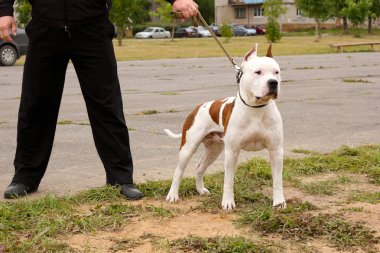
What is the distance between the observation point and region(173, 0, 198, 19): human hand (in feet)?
16.6

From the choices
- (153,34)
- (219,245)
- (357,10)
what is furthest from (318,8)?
(219,245)

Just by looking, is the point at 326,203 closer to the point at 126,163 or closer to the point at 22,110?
the point at 126,163

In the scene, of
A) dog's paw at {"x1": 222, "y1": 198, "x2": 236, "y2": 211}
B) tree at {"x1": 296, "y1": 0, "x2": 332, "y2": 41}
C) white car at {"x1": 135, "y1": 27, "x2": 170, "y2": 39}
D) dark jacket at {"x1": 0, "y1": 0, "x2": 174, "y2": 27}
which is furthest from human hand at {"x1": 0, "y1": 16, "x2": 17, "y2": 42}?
white car at {"x1": 135, "y1": 27, "x2": 170, "y2": 39}

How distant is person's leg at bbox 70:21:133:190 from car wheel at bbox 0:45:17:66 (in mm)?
19006

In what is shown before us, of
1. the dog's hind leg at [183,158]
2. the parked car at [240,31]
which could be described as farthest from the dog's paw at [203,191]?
the parked car at [240,31]

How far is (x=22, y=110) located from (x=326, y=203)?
2.40m

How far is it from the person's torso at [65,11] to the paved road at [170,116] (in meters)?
1.31

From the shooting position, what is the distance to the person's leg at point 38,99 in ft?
17.5

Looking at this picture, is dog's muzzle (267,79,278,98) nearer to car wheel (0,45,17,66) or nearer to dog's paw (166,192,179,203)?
dog's paw (166,192,179,203)

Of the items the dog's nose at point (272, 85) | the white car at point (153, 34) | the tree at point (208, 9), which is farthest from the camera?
the tree at point (208, 9)

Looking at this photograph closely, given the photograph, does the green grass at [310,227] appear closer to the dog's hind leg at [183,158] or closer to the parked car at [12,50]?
the dog's hind leg at [183,158]

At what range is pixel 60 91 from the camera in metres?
5.58

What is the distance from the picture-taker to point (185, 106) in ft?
38.4

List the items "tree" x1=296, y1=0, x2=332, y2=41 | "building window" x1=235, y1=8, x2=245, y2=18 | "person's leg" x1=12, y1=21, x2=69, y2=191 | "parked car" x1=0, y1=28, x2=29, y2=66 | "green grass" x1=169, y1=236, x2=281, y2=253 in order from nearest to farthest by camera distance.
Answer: "green grass" x1=169, y1=236, x2=281, y2=253, "person's leg" x1=12, y1=21, x2=69, y2=191, "parked car" x1=0, y1=28, x2=29, y2=66, "tree" x1=296, y1=0, x2=332, y2=41, "building window" x1=235, y1=8, x2=245, y2=18
